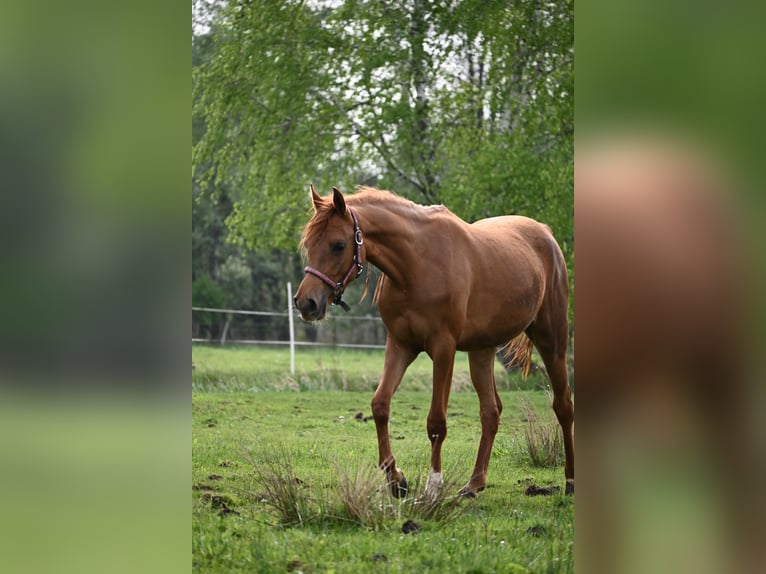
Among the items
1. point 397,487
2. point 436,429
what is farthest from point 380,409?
point 397,487

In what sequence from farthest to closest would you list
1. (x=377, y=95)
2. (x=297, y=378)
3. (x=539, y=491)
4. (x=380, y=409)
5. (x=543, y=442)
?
(x=297, y=378), (x=377, y=95), (x=543, y=442), (x=539, y=491), (x=380, y=409)

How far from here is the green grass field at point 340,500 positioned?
3.40m

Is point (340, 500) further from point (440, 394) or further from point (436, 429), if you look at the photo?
point (440, 394)

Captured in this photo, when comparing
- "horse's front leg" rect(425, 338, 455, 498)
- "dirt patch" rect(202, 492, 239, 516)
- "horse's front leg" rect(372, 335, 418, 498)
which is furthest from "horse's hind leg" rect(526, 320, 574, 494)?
"dirt patch" rect(202, 492, 239, 516)

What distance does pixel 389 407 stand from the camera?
15.3 ft

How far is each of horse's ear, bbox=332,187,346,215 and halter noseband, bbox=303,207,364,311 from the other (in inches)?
3.4

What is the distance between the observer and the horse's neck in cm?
466

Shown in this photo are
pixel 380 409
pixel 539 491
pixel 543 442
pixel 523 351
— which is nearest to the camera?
pixel 380 409

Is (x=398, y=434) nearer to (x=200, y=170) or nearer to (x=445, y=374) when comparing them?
(x=445, y=374)

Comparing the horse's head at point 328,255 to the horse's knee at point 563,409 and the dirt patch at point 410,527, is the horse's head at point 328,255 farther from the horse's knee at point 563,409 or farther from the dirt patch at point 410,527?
the horse's knee at point 563,409

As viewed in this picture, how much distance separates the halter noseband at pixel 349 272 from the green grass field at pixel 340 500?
900 mm

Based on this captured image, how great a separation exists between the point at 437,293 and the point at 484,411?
950 mm

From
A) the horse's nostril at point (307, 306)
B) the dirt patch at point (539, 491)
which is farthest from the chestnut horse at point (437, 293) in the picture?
the dirt patch at point (539, 491)
